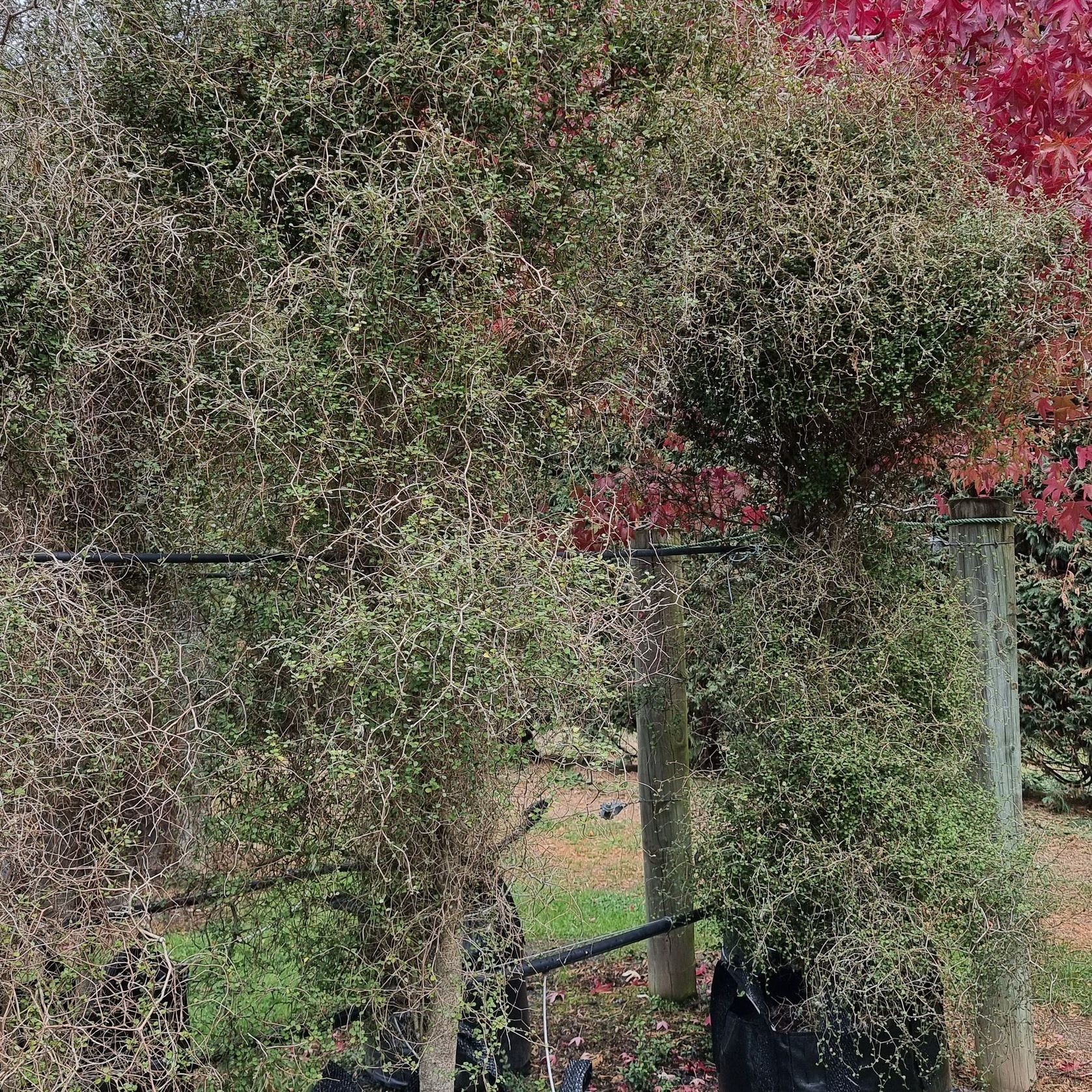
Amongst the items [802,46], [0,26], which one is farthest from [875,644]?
[0,26]

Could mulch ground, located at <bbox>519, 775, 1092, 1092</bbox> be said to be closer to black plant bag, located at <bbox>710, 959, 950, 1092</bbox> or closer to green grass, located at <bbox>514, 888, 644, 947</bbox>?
green grass, located at <bbox>514, 888, 644, 947</bbox>

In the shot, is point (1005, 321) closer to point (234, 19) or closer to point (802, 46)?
point (802, 46)

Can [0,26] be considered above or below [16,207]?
above

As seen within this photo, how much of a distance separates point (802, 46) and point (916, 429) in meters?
1.31

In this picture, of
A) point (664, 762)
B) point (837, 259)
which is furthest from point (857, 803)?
point (837, 259)

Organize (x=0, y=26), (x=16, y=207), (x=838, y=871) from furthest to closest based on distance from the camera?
(x=838, y=871) < (x=0, y=26) < (x=16, y=207)

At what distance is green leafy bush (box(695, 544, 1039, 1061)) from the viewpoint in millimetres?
2932

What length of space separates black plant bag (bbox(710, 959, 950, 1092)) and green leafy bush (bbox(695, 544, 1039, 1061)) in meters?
0.08

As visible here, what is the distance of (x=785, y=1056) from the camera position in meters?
3.06

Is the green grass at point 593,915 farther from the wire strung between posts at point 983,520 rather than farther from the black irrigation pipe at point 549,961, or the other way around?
the wire strung between posts at point 983,520

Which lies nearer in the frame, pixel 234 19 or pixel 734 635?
pixel 234 19

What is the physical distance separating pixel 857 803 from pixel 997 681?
0.92 m

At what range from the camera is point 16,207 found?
8.23 feet

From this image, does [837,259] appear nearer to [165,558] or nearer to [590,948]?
[165,558]
